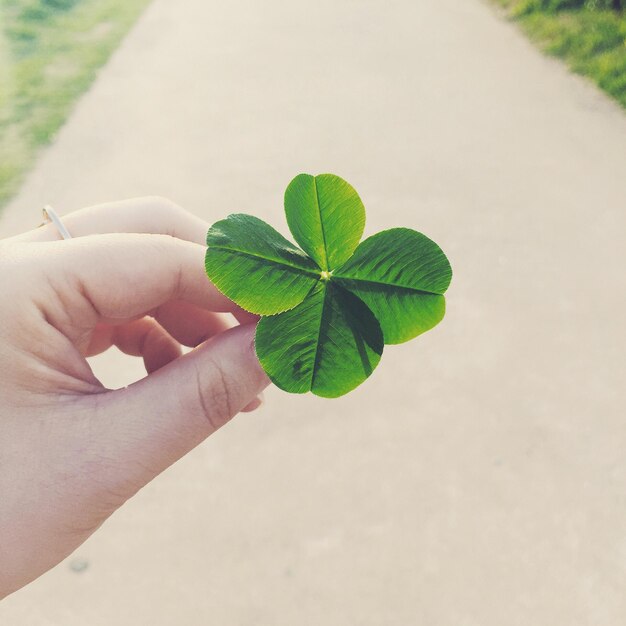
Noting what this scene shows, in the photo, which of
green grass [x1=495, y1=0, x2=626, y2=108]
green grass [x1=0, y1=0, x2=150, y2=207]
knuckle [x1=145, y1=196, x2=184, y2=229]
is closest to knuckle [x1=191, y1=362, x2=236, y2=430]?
knuckle [x1=145, y1=196, x2=184, y2=229]

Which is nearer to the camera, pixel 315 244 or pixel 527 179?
pixel 315 244

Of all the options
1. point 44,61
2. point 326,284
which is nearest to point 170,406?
point 326,284

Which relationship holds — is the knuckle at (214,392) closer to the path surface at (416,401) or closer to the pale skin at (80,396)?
the pale skin at (80,396)

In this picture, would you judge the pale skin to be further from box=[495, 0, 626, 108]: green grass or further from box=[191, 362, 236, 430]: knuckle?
box=[495, 0, 626, 108]: green grass

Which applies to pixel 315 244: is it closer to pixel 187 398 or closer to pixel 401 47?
pixel 187 398

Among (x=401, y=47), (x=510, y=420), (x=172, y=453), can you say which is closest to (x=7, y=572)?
(x=172, y=453)
